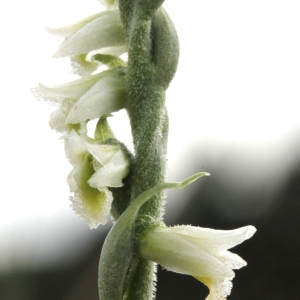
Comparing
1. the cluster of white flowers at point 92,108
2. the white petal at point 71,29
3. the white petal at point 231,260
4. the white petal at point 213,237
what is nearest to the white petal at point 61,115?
the cluster of white flowers at point 92,108

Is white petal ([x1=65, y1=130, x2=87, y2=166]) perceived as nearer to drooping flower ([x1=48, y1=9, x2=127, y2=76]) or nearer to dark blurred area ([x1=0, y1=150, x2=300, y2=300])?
drooping flower ([x1=48, y1=9, x2=127, y2=76])

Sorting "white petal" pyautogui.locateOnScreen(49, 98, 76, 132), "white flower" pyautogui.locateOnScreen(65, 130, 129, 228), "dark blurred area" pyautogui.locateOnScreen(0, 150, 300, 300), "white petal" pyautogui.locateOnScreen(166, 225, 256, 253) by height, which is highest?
"white petal" pyautogui.locateOnScreen(49, 98, 76, 132)

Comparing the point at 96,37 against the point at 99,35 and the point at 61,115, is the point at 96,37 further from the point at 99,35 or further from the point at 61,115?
the point at 61,115

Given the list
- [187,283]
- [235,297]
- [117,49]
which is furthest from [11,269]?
[117,49]

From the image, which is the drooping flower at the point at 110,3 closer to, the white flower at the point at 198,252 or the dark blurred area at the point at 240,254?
the white flower at the point at 198,252

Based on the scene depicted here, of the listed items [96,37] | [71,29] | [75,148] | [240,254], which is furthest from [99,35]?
[240,254]

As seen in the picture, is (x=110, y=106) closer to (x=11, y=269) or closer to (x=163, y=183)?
(x=163, y=183)

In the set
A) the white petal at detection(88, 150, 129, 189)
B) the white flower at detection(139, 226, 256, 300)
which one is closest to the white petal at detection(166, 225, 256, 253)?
the white flower at detection(139, 226, 256, 300)
